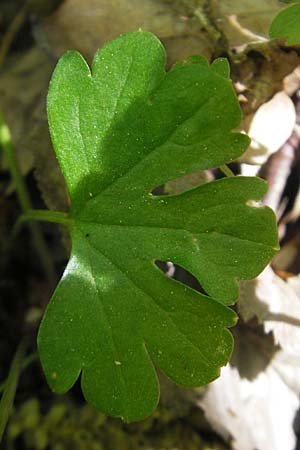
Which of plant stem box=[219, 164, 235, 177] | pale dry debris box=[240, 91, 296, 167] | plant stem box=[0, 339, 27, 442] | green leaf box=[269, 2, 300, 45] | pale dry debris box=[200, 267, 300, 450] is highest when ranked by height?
green leaf box=[269, 2, 300, 45]

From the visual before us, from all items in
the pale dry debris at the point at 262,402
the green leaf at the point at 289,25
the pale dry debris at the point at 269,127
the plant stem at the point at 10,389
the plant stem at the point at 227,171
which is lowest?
the pale dry debris at the point at 262,402

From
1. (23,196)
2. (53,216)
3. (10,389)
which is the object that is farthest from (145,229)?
(23,196)

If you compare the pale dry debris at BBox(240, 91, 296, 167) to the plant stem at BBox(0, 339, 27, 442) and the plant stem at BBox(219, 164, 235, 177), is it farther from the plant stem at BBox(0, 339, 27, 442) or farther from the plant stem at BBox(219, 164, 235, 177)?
the plant stem at BBox(0, 339, 27, 442)

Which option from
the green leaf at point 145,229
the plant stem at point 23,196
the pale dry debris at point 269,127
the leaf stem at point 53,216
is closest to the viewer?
the green leaf at point 145,229

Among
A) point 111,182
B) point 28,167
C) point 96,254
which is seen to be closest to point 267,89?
point 111,182

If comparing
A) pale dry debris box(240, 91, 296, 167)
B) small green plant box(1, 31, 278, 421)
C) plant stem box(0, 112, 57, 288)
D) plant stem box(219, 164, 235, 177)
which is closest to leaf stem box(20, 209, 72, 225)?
small green plant box(1, 31, 278, 421)

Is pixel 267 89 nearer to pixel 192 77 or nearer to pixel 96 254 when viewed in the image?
pixel 192 77

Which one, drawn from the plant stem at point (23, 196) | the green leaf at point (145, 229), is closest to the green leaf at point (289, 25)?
the green leaf at point (145, 229)

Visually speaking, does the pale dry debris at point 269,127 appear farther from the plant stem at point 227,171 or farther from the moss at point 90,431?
the moss at point 90,431

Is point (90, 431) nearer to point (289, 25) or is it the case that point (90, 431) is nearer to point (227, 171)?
point (227, 171)
